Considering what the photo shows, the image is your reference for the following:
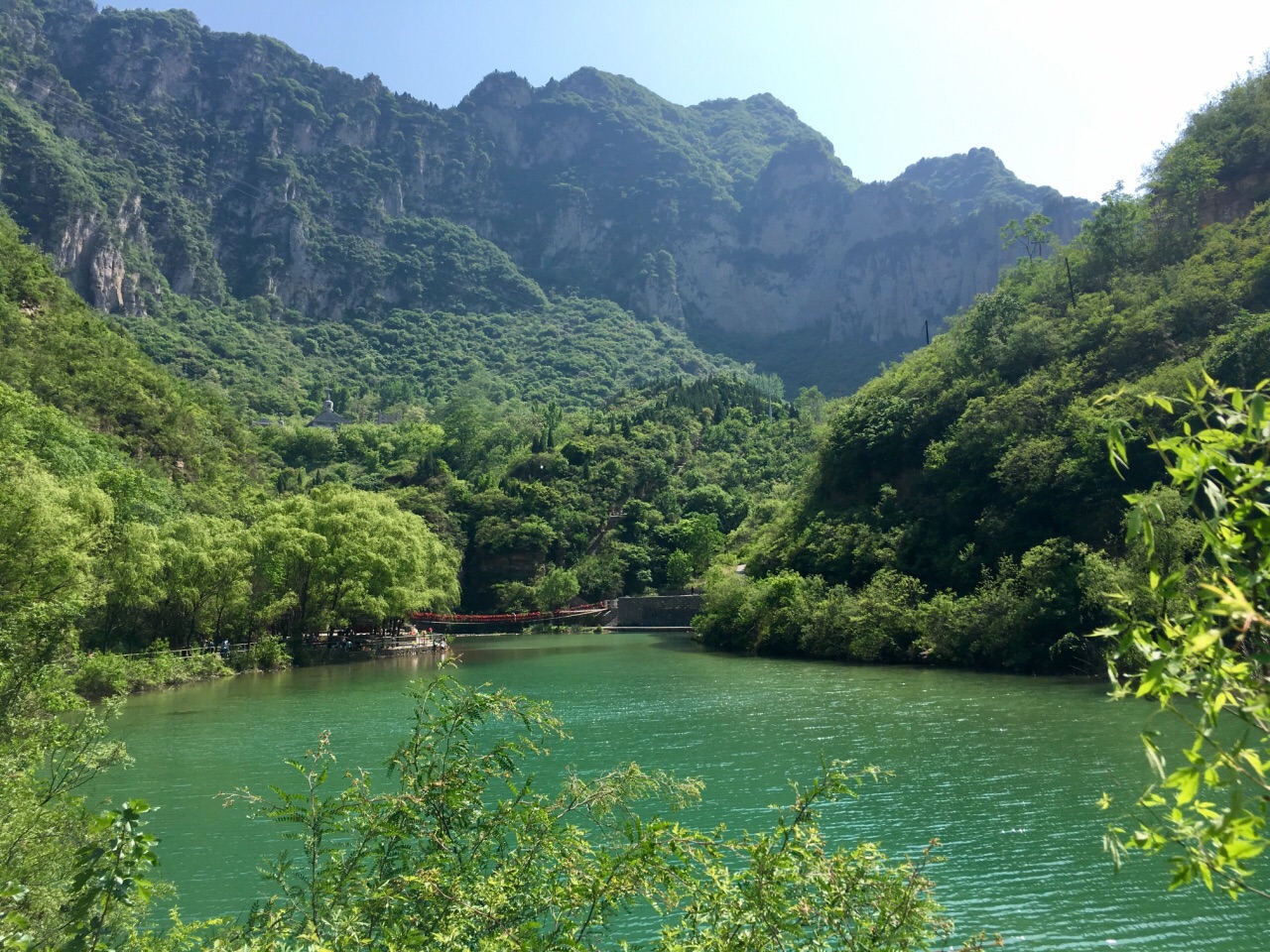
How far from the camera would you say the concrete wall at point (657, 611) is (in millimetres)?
72500

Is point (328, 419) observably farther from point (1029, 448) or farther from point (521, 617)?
point (1029, 448)

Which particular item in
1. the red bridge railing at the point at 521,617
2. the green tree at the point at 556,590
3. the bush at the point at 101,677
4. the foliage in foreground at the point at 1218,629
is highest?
the foliage in foreground at the point at 1218,629

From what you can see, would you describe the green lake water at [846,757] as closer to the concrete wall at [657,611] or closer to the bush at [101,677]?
the bush at [101,677]

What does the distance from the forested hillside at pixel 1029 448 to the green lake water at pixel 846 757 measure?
426 cm

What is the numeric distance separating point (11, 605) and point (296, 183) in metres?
201

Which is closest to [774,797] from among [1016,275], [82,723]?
[82,723]

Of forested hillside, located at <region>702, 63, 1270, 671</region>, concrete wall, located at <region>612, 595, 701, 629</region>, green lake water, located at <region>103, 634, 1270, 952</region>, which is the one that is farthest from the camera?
concrete wall, located at <region>612, 595, 701, 629</region>

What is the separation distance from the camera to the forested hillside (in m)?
37.9

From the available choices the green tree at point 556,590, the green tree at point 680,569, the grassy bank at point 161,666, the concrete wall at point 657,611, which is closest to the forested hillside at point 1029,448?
the concrete wall at point 657,611

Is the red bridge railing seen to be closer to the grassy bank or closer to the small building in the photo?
the grassy bank

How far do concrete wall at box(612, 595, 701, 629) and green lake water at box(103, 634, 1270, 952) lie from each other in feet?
105

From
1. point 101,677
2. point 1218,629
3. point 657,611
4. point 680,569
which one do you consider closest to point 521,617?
point 657,611

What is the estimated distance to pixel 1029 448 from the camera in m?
43.7

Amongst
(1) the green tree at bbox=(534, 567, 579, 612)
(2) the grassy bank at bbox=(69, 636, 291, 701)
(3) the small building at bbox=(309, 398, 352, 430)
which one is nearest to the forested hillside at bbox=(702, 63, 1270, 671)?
(1) the green tree at bbox=(534, 567, 579, 612)
